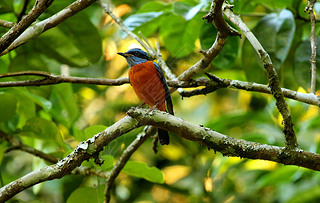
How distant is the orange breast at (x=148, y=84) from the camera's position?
9.55 ft

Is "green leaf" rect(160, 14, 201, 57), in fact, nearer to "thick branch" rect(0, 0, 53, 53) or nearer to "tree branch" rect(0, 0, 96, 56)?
"tree branch" rect(0, 0, 96, 56)

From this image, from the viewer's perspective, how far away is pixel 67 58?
3.06m

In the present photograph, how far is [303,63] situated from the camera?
2900 mm

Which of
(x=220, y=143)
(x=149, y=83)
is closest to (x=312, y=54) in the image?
(x=220, y=143)

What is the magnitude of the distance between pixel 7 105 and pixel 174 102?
1.59m

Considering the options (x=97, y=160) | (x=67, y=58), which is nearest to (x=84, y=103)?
(x=67, y=58)

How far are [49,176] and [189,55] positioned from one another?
1.36 meters

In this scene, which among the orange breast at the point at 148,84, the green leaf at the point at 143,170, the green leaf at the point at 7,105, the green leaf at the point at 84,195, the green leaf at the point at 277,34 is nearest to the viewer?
the green leaf at the point at 84,195

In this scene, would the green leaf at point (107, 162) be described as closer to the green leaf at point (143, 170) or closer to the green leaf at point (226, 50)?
the green leaf at point (143, 170)

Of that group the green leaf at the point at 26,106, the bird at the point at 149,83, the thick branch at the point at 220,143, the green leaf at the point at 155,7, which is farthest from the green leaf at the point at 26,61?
the thick branch at the point at 220,143

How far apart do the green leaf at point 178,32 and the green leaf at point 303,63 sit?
2.68ft

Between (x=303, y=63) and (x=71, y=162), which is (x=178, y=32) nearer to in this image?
(x=303, y=63)

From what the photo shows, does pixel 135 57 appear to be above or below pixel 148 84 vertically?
above

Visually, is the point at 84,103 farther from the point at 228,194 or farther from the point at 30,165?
the point at 228,194
